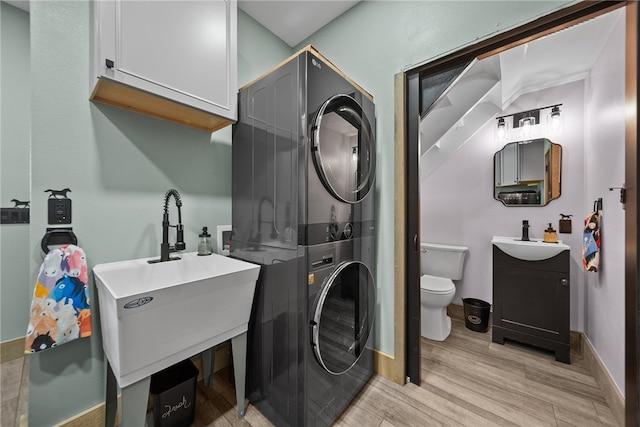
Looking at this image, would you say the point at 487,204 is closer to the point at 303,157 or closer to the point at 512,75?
the point at 512,75

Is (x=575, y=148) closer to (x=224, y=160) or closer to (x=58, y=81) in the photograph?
(x=224, y=160)

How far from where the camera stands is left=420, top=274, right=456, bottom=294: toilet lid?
7.14ft

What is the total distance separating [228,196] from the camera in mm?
1792

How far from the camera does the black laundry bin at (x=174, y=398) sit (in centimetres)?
120

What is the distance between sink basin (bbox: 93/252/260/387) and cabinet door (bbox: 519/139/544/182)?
284 cm

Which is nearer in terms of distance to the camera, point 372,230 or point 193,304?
point 193,304

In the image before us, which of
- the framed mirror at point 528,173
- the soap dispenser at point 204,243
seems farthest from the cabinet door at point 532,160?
the soap dispenser at point 204,243

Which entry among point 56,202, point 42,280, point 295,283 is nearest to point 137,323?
point 42,280

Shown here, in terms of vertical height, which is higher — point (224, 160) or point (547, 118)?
point (547, 118)

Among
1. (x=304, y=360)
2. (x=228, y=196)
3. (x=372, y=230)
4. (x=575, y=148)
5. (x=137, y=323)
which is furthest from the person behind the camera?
(x=575, y=148)

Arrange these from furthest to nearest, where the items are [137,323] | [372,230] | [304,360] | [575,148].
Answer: [575,148]
[372,230]
[304,360]
[137,323]

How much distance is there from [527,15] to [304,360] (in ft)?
6.71

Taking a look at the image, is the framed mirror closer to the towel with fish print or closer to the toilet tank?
the toilet tank

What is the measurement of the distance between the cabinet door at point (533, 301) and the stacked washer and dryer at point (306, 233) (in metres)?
1.48
